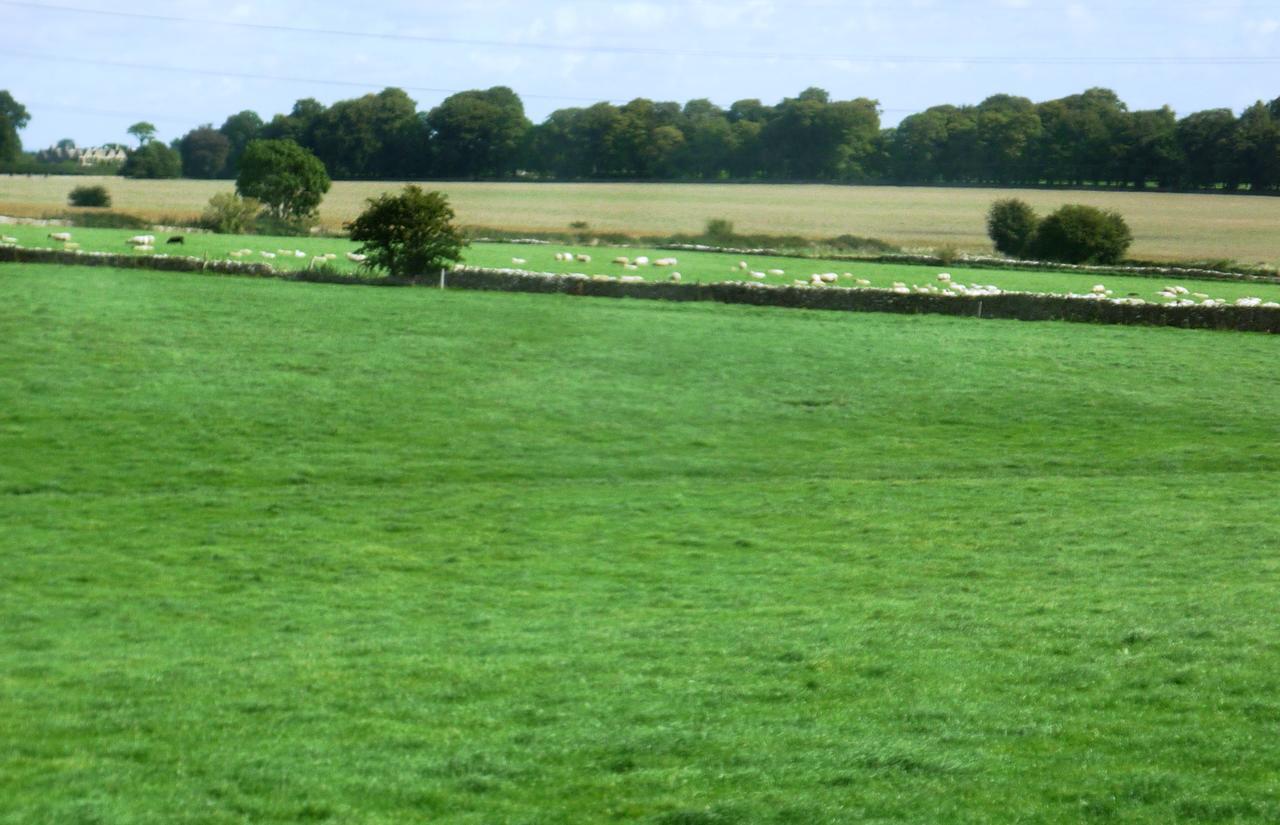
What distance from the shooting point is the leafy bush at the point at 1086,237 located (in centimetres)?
7119

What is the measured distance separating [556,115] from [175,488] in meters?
99.8

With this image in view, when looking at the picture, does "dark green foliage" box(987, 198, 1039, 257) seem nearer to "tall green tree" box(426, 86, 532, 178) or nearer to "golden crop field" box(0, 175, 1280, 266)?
"golden crop field" box(0, 175, 1280, 266)

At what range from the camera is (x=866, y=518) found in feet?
61.9

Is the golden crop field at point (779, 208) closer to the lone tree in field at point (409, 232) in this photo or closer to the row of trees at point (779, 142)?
the row of trees at point (779, 142)

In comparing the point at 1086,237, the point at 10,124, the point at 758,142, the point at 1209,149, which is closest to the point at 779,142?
the point at 758,142

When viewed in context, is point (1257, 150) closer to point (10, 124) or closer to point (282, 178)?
point (282, 178)

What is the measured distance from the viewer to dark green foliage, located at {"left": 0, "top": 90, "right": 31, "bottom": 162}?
4589 inches

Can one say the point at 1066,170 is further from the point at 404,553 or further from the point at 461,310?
the point at 404,553

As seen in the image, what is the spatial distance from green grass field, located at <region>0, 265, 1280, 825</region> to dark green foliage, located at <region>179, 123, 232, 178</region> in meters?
89.8

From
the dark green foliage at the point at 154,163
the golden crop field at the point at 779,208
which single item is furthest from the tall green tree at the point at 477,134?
the dark green foliage at the point at 154,163

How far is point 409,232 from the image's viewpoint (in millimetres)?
42969

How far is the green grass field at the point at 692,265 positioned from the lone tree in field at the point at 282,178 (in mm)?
14099

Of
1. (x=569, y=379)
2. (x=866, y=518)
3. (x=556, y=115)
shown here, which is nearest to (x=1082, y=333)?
(x=569, y=379)

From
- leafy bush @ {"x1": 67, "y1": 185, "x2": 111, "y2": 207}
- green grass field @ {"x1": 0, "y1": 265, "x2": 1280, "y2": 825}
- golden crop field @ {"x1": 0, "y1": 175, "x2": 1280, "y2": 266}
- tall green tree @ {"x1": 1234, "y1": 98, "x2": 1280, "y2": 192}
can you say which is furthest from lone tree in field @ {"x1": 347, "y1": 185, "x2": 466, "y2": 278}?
tall green tree @ {"x1": 1234, "y1": 98, "x2": 1280, "y2": 192}
